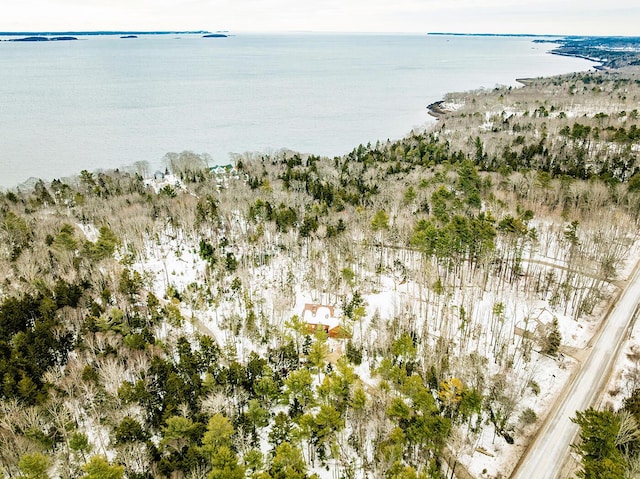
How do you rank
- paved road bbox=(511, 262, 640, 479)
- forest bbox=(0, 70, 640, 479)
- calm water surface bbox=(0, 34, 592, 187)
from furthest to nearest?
1. calm water surface bbox=(0, 34, 592, 187)
2. paved road bbox=(511, 262, 640, 479)
3. forest bbox=(0, 70, 640, 479)

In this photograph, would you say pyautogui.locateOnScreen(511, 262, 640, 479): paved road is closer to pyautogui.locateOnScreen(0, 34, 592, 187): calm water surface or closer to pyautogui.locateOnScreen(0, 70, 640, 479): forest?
pyautogui.locateOnScreen(0, 70, 640, 479): forest

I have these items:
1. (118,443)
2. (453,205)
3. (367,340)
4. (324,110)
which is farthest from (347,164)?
(324,110)

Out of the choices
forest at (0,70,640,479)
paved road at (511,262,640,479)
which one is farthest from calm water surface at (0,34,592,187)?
paved road at (511,262,640,479)

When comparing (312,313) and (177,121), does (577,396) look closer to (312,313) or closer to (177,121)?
(312,313)

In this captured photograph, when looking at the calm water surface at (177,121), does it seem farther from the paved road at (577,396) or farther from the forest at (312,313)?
the paved road at (577,396)

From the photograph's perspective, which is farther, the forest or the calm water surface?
the calm water surface

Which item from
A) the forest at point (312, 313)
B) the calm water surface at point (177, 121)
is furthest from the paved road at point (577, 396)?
the calm water surface at point (177, 121)
